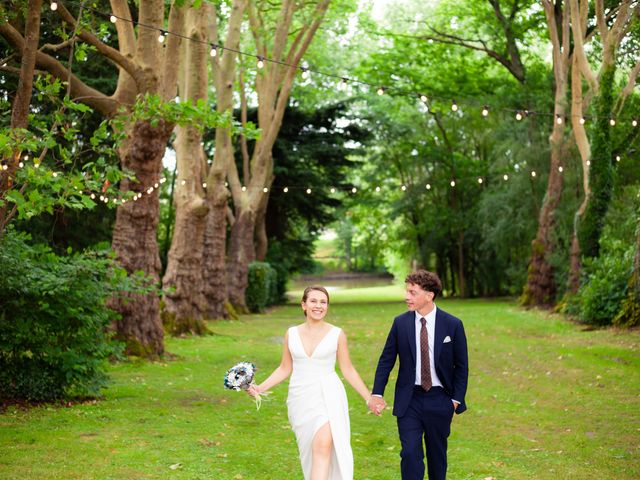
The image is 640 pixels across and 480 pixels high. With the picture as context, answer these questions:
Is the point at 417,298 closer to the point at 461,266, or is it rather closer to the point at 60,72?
the point at 60,72

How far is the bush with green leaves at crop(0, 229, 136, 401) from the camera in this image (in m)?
11.6

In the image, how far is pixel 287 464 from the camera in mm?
9016

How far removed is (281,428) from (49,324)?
3373 mm

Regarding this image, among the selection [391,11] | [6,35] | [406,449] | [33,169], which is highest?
[391,11]

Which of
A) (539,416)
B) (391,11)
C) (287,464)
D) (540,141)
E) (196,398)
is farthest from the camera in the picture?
(391,11)

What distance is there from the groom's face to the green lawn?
2488mm

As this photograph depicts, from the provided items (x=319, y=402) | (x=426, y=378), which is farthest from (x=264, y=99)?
(x=426, y=378)

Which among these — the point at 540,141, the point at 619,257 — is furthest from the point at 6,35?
the point at 540,141

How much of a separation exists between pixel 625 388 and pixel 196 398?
6676mm

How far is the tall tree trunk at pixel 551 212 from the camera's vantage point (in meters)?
30.3

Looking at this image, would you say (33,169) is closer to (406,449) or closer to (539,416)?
(406,449)

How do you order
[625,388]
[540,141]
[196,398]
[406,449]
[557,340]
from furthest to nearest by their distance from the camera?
[540,141] < [557,340] < [625,388] < [196,398] < [406,449]

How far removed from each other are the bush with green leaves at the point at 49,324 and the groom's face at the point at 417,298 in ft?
20.9

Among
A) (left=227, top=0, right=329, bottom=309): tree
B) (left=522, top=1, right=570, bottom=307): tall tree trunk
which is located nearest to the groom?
(left=227, top=0, right=329, bottom=309): tree
